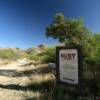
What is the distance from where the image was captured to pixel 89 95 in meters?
10.5

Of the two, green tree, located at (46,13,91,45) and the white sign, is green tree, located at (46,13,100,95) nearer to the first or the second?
green tree, located at (46,13,91,45)

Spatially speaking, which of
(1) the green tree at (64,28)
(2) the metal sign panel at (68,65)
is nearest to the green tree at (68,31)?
(1) the green tree at (64,28)

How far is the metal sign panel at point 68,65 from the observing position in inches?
313

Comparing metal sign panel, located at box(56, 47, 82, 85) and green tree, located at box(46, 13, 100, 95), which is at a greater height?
green tree, located at box(46, 13, 100, 95)

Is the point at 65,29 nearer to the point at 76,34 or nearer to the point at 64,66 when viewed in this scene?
the point at 76,34

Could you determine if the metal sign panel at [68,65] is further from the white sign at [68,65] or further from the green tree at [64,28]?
the green tree at [64,28]

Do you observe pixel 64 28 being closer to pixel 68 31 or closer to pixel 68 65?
pixel 68 31

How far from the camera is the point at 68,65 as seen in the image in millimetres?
8352

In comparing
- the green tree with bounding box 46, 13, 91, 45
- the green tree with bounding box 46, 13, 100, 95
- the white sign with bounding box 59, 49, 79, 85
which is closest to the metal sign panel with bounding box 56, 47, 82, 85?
the white sign with bounding box 59, 49, 79, 85

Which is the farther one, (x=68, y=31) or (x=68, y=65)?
(x=68, y=31)

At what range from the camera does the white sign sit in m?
8.00

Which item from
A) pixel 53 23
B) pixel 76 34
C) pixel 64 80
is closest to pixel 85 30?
pixel 76 34

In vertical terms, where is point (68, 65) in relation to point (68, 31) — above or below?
below

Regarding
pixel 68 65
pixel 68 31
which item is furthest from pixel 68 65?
pixel 68 31
